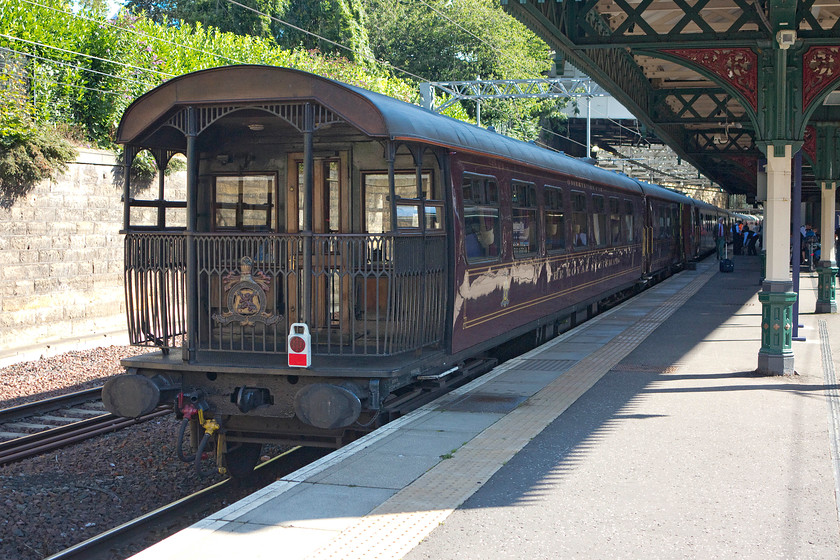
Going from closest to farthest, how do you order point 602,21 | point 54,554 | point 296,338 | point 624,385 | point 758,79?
point 54,554 < point 296,338 < point 624,385 < point 758,79 < point 602,21

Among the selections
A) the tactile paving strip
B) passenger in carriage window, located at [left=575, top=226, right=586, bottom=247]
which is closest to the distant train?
the tactile paving strip

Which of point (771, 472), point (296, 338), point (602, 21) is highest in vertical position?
point (602, 21)

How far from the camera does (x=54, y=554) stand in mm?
6121

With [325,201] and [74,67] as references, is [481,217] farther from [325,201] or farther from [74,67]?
[74,67]

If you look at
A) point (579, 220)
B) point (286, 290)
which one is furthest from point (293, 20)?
point (286, 290)

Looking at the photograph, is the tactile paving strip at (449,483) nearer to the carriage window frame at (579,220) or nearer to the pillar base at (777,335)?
the pillar base at (777,335)

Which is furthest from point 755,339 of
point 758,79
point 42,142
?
point 42,142

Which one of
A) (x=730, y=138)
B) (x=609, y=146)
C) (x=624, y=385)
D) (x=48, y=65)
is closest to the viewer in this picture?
(x=624, y=385)

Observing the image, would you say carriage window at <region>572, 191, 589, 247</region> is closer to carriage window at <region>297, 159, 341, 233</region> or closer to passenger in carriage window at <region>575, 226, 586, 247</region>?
passenger in carriage window at <region>575, 226, 586, 247</region>

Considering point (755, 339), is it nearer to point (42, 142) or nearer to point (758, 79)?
point (758, 79)

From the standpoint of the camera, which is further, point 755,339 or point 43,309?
point 43,309

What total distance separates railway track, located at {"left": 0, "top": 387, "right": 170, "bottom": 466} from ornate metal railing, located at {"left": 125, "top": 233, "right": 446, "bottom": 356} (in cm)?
146

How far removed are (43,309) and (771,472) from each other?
12394 millimetres

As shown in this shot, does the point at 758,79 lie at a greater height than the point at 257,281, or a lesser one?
greater
